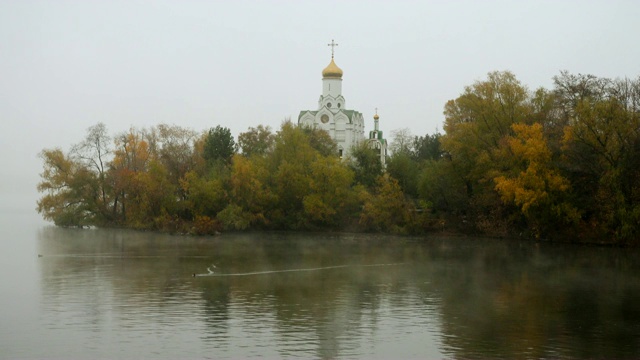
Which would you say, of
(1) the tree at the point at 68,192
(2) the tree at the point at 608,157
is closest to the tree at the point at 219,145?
(1) the tree at the point at 68,192

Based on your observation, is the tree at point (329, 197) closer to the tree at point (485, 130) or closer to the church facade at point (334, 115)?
the tree at point (485, 130)

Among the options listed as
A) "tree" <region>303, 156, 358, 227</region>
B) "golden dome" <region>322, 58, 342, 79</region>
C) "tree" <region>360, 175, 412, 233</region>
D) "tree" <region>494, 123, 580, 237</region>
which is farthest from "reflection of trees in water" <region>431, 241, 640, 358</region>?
"golden dome" <region>322, 58, 342, 79</region>

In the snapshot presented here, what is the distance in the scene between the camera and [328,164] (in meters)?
63.1

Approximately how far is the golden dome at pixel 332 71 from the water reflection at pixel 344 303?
52.2 m

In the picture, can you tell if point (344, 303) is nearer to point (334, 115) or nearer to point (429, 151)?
point (429, 151)

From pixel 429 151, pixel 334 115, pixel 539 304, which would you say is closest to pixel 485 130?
pixel 429 151

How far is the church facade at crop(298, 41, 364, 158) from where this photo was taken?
9431cm

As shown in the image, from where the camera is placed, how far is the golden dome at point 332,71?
94713 millimetres

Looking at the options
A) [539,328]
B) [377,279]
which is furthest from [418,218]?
[539,328]

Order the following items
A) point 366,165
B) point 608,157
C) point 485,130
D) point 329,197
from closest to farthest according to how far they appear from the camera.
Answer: point 608,157, point 485,130, point 329,197, point 366,165

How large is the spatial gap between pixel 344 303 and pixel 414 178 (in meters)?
39.8

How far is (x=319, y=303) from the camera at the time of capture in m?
25.8

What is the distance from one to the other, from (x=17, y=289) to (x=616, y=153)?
3358 cm

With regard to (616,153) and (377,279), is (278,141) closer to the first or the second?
(616,153)
